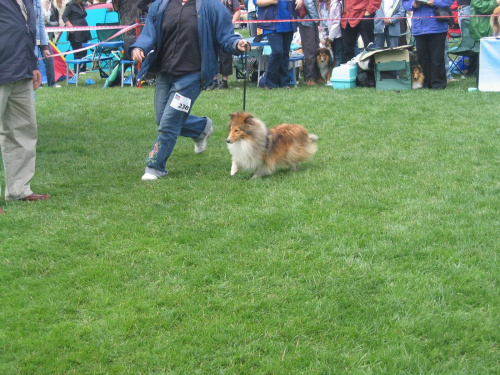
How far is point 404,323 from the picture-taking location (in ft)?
11.5

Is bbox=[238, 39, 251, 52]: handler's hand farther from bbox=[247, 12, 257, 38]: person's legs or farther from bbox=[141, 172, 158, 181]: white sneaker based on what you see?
bbox=[247, 12, 257, 38]: person's legs

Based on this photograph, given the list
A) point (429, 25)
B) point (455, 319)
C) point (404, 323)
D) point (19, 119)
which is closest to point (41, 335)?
point (404, 323)

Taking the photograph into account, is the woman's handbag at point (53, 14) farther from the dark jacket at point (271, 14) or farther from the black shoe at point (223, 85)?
the dark jacket at point (271, 14)

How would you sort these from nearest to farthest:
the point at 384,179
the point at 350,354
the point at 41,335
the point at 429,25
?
the point at 350,354
the point at 41,335
the point at 384,179
the point at 429,25

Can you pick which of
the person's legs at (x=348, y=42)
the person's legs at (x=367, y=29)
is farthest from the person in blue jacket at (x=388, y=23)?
the person's legs at (x=348, y=42)

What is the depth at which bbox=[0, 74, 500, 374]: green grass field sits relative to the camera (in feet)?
10.8

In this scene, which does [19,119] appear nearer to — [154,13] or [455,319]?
[154,13]

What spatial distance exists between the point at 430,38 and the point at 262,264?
8947 millimetres

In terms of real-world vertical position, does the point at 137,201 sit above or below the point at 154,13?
below

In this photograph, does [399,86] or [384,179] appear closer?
[384,179]

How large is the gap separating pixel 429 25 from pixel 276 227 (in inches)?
316

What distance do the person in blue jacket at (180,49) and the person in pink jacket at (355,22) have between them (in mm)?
6979

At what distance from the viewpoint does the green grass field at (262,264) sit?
10.8 ft

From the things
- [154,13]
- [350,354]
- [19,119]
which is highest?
[154,13]
